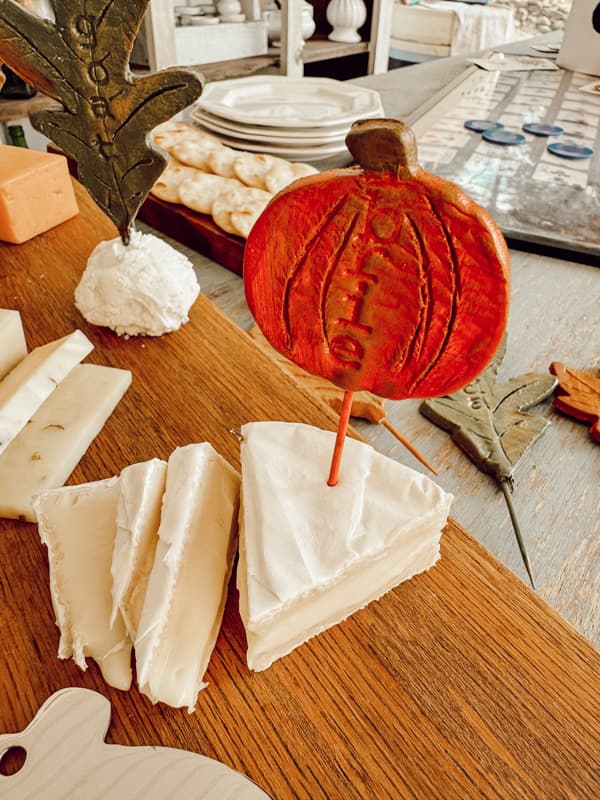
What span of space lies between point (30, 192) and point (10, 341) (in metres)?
0.52

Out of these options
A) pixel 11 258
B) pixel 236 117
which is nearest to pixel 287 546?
pixel 11 258

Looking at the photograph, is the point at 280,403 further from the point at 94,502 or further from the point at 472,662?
the point at 472,662

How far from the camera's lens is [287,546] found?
0.58 metres

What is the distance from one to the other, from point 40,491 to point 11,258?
0.70m

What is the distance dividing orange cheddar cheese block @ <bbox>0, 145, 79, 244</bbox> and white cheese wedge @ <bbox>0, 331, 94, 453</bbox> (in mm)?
500

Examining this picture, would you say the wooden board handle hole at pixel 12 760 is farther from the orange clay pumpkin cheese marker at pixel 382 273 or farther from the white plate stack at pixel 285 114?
the white plate stack at pixel 285 114

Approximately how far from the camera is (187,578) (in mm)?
574

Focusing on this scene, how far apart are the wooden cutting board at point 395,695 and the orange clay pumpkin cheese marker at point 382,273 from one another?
0.86 ft

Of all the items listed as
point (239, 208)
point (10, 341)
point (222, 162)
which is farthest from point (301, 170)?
point (10, 341)

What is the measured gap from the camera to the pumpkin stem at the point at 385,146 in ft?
1.40

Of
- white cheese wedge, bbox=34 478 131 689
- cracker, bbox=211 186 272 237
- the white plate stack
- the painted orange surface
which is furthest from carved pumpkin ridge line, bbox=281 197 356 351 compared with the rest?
the white plate stack

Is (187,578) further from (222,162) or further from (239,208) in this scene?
(222,162)

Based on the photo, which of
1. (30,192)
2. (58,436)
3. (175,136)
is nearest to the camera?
(58,436)

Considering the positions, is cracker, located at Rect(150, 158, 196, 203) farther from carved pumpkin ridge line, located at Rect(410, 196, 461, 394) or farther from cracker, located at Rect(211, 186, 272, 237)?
carved pumpkin ridge line, located at Rect(410, 196, 461, 394)
